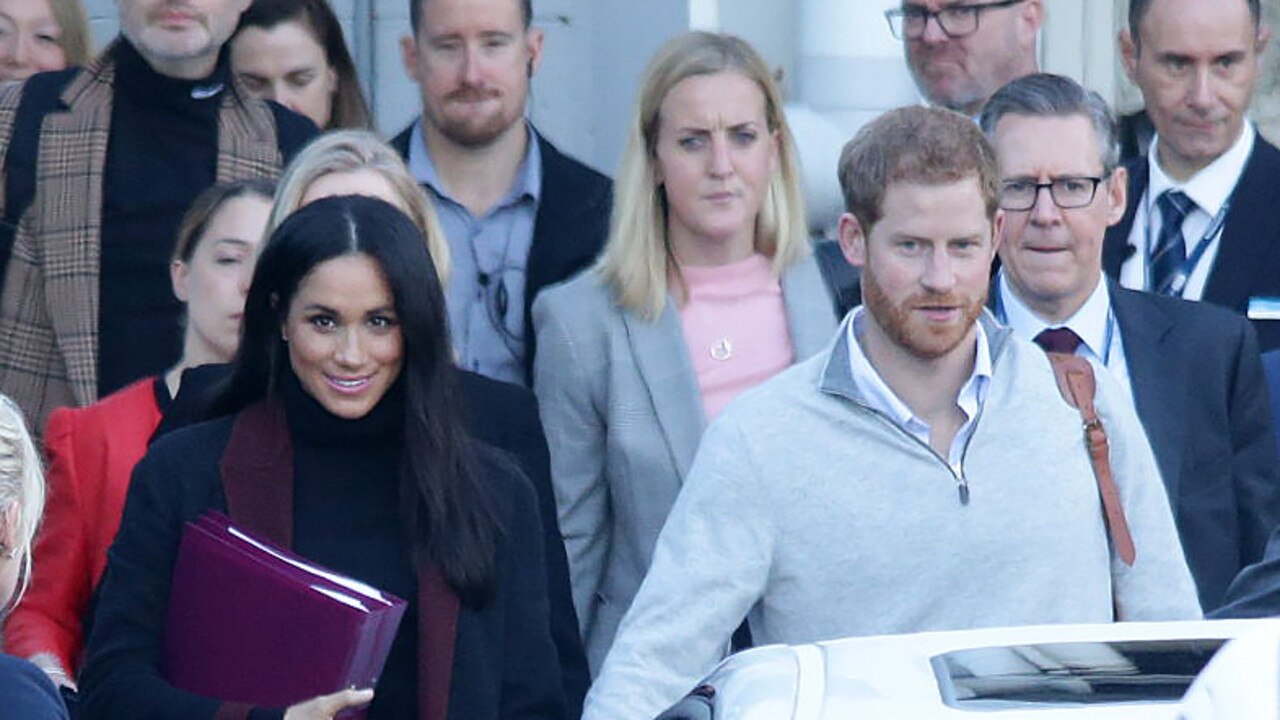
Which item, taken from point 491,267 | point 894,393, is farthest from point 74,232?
point 894,393

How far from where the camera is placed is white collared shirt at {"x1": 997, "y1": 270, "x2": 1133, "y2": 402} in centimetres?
532

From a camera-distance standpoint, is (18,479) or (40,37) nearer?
(18,479)

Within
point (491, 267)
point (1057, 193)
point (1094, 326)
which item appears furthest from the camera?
point (491, 267)

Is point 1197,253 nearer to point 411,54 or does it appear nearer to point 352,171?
point 411,54

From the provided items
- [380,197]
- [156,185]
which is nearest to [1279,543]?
[380,197]

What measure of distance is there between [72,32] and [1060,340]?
2.81 m

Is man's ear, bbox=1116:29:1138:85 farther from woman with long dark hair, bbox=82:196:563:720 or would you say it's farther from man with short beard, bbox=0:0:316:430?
woman with long dark hair, bbox=82:196:563:720

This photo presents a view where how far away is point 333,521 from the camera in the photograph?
443 centimetres

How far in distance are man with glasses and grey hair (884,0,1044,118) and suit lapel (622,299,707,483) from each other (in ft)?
3.78

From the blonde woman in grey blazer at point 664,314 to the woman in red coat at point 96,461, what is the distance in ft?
2.22

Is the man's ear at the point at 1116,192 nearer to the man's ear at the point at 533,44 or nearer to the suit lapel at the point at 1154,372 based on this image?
the suit lapel at the point at 1154,372

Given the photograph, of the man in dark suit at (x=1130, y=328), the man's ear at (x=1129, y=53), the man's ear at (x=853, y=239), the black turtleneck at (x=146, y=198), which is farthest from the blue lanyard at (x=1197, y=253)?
the black turtleneck at (x=146, y=198)

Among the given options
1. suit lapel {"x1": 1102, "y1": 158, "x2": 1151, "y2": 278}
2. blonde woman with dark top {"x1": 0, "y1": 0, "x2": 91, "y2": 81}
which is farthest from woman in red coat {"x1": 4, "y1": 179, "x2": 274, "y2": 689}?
suit lapel {"x1": 1102, "y1": 158, "x2": 1151, "y2": 278}

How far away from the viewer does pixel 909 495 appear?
14.0 feet
